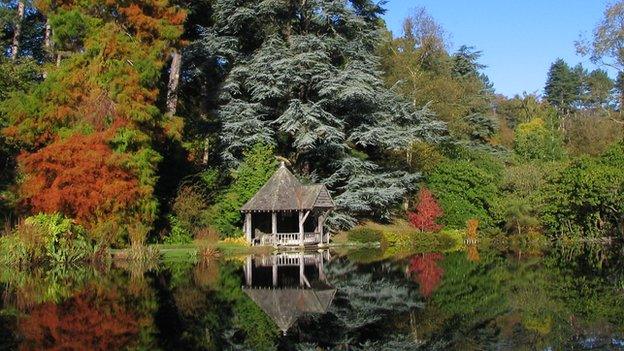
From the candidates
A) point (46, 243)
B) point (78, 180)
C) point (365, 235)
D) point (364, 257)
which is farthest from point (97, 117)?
point (365, 235)

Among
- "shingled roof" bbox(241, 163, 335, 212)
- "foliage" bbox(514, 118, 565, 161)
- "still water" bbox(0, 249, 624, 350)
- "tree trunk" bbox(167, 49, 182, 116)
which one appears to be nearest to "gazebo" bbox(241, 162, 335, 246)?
"shingled roof" bbox(241, 163, 335, 212)

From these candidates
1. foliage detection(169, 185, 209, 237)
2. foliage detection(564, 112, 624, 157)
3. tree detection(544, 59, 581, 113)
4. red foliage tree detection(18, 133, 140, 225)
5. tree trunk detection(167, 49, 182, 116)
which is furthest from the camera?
tree detection(544, 59, 581, 113)

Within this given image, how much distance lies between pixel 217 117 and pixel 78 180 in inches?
452

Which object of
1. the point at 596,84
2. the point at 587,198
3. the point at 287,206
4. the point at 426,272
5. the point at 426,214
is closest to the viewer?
the point at 426,272

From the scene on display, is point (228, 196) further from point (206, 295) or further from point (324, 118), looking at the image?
point (206, 295)

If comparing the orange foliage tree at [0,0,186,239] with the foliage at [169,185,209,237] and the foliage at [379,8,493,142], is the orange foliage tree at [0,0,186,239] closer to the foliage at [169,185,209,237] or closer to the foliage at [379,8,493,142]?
the foliage at [169,185,209,237]

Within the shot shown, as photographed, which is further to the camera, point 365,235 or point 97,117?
point 365,235

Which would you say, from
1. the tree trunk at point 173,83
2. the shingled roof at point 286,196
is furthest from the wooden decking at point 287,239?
the tree trunk at point 173,83

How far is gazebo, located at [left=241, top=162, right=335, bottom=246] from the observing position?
29797 millimetres

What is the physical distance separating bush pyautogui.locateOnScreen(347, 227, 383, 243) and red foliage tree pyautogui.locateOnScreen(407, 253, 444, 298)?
22.3 ft

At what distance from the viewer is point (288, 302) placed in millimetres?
12828

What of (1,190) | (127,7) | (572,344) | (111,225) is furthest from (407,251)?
(572,344)

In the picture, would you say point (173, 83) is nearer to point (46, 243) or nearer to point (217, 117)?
point (217, 117)

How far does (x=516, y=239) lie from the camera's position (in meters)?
33.8
